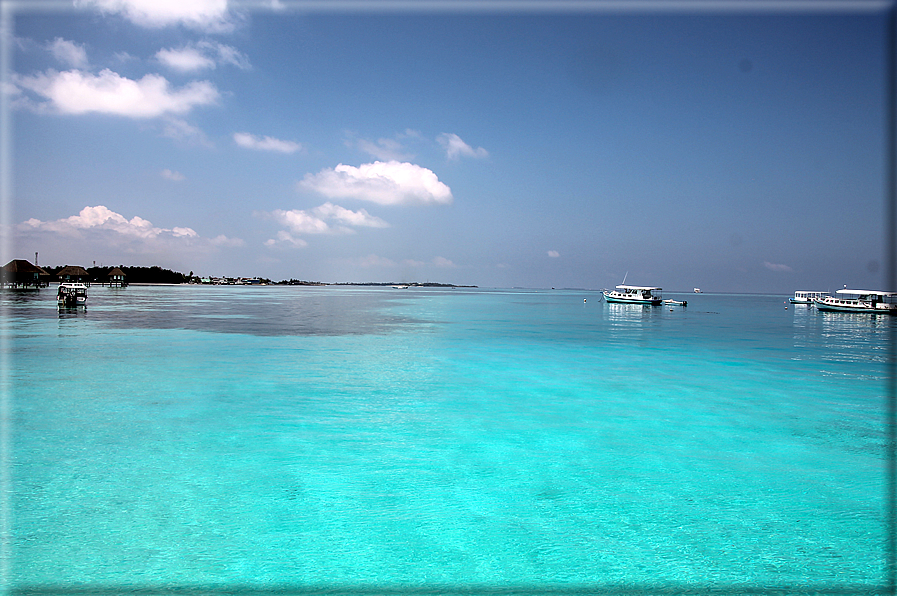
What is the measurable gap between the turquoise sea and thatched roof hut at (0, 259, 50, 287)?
118940 millimetres

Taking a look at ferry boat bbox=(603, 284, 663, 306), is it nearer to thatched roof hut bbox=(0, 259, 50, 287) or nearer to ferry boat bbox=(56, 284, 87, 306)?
ferry boat bbox=(56, 284, 87, 306)

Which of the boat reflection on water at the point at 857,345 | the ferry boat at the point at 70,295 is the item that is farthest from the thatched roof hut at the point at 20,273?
the boat reflection on water at the point at 857,345

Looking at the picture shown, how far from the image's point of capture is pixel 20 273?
4500 inches

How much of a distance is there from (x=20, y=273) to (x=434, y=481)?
142 meters

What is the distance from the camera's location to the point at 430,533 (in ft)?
24.9

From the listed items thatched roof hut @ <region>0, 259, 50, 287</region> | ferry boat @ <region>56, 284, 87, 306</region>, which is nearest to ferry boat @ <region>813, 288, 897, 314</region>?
ferry boat @ <region>56, 284, 87, 306</region>

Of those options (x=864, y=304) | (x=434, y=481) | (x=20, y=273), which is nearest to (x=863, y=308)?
(x=864, y=304)

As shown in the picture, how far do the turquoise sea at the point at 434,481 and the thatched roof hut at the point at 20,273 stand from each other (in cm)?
11894

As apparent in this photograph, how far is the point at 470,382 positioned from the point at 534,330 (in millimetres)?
26037

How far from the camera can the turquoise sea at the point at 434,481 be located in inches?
259

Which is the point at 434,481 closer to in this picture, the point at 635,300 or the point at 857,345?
the point at 857,345

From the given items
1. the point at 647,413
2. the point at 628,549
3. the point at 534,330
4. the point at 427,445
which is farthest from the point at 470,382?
the point at 534,330

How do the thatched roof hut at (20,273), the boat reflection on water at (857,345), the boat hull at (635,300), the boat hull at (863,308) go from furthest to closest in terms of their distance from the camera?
the thatched roof hut at (20,273) < the boat hull at (635,300) < the boat hull at (863,308) < the boat reflection on water at (857,345)

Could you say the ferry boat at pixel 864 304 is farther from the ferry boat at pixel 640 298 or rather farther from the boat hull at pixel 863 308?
the ferry boat at pixel 640 298
